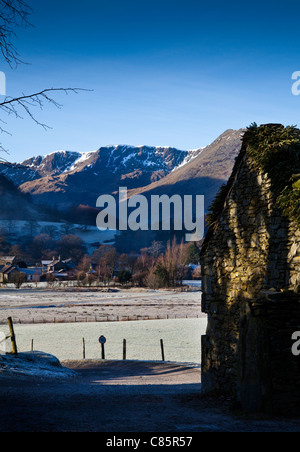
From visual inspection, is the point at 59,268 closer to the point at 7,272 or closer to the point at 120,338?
the point at 7,272

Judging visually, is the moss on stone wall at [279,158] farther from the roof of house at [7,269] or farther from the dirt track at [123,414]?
the roof of house at [7,269]

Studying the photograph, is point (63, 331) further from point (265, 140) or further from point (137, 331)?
point (265, 140)

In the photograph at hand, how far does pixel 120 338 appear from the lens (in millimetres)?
36844

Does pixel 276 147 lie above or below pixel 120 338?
above

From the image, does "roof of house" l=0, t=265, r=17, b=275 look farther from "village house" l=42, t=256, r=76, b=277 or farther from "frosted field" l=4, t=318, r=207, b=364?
"frosted field" l=4, t=318, r=207, b=364

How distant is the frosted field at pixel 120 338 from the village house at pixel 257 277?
47.2 ft

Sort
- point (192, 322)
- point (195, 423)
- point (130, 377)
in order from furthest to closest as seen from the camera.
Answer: point (192, 322), point (130, 377), point (195, 423)

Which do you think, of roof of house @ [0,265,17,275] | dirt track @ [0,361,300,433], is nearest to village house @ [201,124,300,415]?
dirt track @ [0,361,300,433]

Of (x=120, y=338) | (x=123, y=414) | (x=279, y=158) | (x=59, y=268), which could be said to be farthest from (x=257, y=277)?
(x=59, y=268)

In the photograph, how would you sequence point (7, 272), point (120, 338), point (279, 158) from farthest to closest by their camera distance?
point (7, 272) → point (120, 338) → point (279, 158)

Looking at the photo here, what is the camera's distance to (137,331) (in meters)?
41.4

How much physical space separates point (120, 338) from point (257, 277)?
1111 inches
